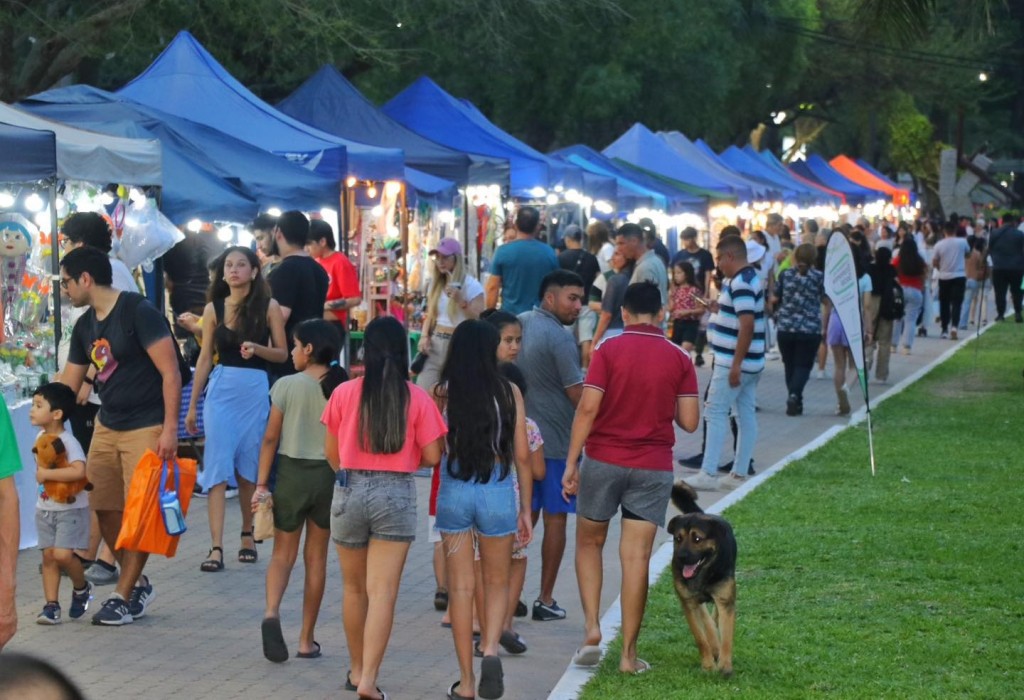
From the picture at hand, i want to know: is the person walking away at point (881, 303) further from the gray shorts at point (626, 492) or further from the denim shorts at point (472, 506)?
the denim shorts at point (472, 506)

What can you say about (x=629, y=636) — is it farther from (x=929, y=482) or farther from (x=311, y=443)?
(x=929, y=482)

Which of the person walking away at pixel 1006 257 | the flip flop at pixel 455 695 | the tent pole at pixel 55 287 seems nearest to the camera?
the flip flop at pixel 455 695

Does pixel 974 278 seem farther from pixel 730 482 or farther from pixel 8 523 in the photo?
pixel 8 523

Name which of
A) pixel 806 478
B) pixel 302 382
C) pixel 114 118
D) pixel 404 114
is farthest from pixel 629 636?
pixel 404 114

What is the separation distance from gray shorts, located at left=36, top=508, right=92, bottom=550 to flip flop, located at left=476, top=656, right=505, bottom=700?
2292mm

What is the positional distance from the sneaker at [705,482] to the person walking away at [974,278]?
48.5 ft

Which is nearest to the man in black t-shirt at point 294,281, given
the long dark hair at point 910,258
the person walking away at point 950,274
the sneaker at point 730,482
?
the sneaker at point 730,482

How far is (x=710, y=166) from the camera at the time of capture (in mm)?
33969

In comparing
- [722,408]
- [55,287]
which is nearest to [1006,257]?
[722,408]

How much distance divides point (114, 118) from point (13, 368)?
395cm

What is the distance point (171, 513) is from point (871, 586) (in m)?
3.67

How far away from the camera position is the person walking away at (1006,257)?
2835cm

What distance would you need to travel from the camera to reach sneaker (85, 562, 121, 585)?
8570 mm

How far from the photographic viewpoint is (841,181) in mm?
52000
